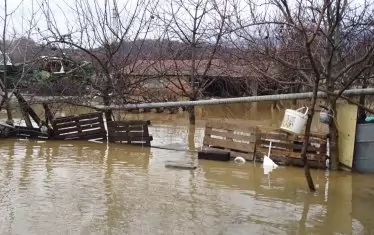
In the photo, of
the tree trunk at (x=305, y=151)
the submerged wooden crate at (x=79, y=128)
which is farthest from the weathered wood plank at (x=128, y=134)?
the tree trunk at (x=305, y=151)

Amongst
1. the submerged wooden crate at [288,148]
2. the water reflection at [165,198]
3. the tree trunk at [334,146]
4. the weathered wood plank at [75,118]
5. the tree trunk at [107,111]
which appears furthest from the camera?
the tree trunk at [107,111]

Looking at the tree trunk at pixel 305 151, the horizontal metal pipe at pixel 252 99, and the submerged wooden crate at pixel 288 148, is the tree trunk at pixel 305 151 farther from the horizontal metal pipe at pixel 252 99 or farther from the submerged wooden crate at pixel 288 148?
the submerged wooden crate at pixel 288 148

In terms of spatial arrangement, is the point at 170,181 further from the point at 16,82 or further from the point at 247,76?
the point at 247,76

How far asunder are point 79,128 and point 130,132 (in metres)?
1.56

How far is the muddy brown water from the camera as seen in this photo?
20.6 ft

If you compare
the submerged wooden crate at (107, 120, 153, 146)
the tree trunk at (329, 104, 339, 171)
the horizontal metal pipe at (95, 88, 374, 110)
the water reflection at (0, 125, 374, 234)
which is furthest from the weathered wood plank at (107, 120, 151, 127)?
the tree trunk at (329, 104, 339, 171)

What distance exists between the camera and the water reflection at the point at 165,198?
20.6 feet

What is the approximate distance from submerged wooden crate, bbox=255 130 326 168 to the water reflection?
10.9 inches

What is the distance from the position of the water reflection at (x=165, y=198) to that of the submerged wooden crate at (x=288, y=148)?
0.91 feet

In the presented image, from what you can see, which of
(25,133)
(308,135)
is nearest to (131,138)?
(25,133)

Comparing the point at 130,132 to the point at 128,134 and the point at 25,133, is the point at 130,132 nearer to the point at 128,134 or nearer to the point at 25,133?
the point at 128,134

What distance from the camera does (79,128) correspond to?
45.3 ft

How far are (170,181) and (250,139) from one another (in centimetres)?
282

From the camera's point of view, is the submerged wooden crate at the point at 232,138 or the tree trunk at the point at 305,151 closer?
the tree trunk at the point at 305,151
